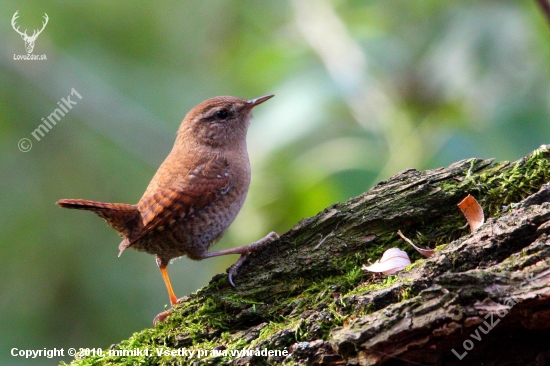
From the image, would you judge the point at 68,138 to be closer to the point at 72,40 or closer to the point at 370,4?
the point at 72,40

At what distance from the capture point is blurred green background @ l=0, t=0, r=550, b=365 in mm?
3881

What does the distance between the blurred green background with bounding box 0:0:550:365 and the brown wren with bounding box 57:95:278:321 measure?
1.76 feet

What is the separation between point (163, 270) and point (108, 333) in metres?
2.18

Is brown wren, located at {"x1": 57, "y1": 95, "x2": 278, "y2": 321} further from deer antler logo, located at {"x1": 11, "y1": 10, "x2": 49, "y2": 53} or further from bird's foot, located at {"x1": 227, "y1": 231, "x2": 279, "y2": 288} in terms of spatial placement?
deer antler logo, located at {"x1": 11, "y1": 10, "x2": 49, "y2": 53}

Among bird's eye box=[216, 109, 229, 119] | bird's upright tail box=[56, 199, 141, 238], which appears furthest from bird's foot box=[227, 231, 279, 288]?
bird's eye box=[216, 109, 229, 119]

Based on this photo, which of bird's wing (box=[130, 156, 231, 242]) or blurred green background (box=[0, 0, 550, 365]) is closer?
bird's wing (box=[130, 156, 231, 242])

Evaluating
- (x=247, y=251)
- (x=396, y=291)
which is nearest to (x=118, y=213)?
(x=247, y=251)

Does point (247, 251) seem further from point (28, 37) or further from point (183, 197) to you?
point (28, 37)

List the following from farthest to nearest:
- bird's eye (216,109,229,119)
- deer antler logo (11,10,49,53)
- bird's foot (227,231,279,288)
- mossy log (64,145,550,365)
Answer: deer antler logo (11,10,49,53), bird's eye (216,109,229,119), bird's foot (227,231,279,288), mossy log (64,145,550,365)

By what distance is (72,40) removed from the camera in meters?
6.73

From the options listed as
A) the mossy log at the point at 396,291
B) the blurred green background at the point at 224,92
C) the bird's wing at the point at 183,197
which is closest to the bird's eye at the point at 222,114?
the blurred green background at the point at 224,92

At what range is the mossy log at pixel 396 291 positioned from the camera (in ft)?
6.91

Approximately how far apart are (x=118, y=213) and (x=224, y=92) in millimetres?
4195

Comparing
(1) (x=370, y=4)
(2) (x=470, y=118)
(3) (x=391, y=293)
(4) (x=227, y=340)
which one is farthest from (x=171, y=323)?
(1) (x=370, y=4)
